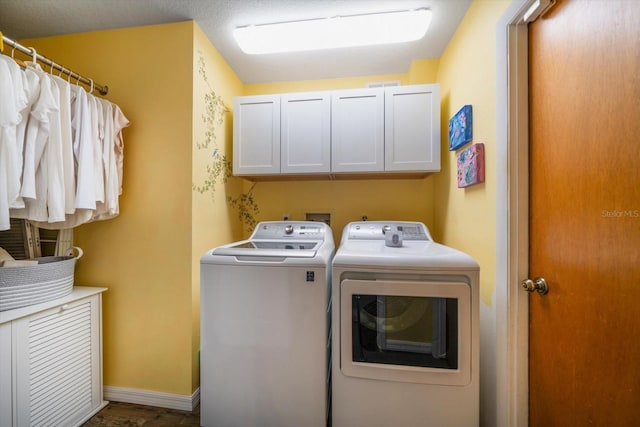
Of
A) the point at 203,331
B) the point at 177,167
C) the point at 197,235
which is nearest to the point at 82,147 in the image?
the point at 177,167

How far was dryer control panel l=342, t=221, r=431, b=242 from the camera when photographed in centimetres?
182

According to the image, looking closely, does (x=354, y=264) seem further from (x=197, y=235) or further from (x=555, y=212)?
(x=197, y=235)

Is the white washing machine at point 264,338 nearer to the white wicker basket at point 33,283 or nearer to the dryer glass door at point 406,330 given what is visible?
the dryer glass door at point 406,330

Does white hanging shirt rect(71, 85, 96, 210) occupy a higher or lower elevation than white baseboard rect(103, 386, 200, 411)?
higher

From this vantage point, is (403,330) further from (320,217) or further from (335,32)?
(335,32)

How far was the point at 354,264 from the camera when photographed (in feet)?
4.15

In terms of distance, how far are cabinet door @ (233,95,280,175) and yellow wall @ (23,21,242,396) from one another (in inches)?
13.8

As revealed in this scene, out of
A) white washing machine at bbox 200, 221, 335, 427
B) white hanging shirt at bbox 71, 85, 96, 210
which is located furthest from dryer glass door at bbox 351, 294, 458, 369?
white hanging shirt at bbox 71, 85, 96, 210

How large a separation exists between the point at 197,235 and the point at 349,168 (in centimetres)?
121

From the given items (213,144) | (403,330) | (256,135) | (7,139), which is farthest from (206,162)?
(403,330)

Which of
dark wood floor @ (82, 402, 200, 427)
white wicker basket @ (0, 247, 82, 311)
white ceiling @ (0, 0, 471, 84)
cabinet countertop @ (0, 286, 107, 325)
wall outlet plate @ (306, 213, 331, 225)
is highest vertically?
white ceiling @ (0, 0, 471, 84)

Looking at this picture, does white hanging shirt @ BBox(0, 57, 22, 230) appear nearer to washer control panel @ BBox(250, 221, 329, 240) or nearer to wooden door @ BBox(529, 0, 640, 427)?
washer control panel @ BBox(250, 221, 329, 240)

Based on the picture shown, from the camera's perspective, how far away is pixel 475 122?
4.91 feet

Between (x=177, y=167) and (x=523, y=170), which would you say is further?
(x=177, y=167)
